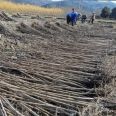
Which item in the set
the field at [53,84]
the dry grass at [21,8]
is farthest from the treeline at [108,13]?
the field at [53,84]

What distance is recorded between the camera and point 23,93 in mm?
6520

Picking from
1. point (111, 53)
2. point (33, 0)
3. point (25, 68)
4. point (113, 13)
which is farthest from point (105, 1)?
point (25, 68)

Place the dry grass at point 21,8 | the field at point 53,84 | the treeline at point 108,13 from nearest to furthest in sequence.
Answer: the field at point 53,84 < the dry grass at point 21,8 < the treeline at point 108,13

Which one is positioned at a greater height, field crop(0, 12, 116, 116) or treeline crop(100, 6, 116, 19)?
field crop(0, 12, 116, 116)

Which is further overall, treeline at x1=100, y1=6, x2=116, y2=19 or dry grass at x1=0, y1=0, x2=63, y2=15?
treeline at x1=100, y1=6, x2=116, y2=19

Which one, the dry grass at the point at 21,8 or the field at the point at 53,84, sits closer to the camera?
the field at the point at 53,84

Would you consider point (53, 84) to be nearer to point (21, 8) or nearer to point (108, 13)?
point (21, 8)

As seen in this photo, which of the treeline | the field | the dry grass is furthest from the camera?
the treeline

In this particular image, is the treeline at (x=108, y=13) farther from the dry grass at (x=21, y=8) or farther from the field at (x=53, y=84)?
the field at (x=53, y=84)

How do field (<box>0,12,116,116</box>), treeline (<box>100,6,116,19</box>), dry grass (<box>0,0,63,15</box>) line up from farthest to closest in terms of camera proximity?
treeline (<box>100,6,116,19</box>), dry grass (<box>0,0,63,15</box>), field (<box>0,12,116,116</box>)

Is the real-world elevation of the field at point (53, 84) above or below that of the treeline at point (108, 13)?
above

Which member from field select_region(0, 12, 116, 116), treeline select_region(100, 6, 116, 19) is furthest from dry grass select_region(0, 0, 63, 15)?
field select_region(0, 12, 116, 116)

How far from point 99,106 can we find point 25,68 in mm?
2895

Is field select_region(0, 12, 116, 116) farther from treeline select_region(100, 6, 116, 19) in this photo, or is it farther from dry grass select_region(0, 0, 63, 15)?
treeline select_region(100, 6, 116, 19)
